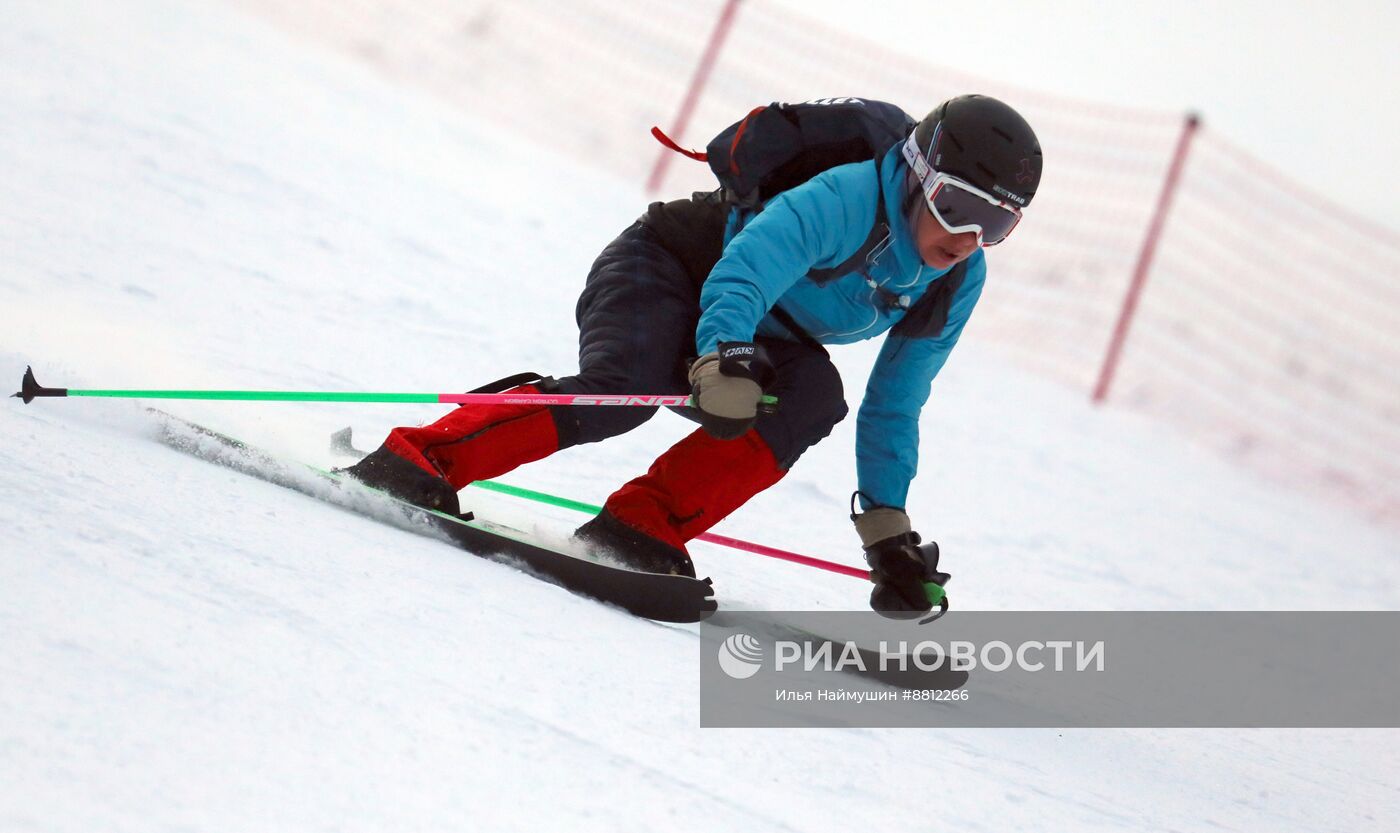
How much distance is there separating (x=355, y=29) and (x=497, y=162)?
4615 mm

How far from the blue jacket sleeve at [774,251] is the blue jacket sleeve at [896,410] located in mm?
429

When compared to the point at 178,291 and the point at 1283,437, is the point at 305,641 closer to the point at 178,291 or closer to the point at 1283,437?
the point at 178,291

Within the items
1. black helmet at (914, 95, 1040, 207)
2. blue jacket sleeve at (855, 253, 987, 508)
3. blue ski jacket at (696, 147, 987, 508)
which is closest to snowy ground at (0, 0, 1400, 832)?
blue jacket sleeve at (855, 253, 987, 508)

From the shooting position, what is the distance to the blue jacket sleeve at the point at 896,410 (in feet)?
10.0

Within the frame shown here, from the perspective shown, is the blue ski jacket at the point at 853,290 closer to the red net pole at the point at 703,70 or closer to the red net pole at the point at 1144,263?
the red net pole at the point at 1144,263

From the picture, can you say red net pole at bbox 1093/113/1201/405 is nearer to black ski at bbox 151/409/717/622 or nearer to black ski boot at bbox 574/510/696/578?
black ski boot at bbox 574/510/696/578

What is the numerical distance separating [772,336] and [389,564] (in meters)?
1.09

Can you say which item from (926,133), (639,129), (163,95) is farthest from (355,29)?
(926,133)

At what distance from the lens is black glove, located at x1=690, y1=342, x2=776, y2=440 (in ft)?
8.43

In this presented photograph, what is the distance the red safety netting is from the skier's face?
741cm

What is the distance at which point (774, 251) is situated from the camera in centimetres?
265

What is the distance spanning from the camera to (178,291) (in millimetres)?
4602

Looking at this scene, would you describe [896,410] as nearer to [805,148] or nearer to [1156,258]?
[805,148]

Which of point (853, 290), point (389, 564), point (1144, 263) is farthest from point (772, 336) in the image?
point (1144, 263)
